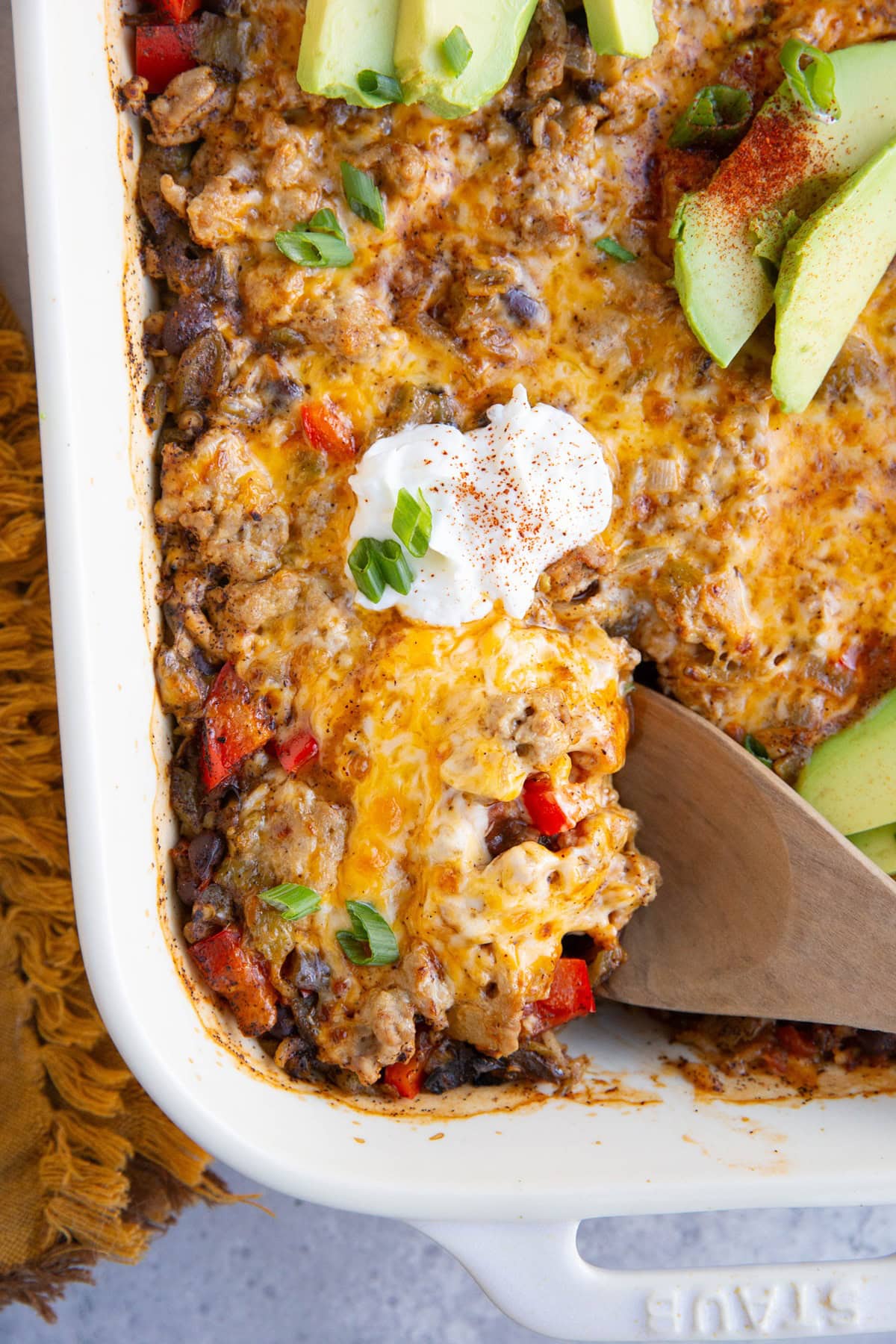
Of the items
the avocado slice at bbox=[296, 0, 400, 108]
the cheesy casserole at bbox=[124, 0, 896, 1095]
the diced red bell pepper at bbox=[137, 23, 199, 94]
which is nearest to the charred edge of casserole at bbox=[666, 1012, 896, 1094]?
the cheesy casserole at bbox=[124, 0, 896, 1095]

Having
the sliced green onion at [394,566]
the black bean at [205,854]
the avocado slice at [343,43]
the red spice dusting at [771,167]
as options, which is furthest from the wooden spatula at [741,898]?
the avocado slice at [343,43]

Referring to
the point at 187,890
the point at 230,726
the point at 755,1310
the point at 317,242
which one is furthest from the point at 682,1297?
the point at 317,242

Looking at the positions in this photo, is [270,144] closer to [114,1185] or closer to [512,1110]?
[512,1110]

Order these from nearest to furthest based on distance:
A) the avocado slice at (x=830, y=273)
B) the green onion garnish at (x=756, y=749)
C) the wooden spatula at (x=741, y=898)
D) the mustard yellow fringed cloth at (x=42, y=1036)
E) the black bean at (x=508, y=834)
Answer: the avocado slice at (x=830, y=273) < the black bean at (x=508, y=834) < the wooden spatula at (x=741, y=898) < the green onion garnish at (x=756, y=749) < the mustard yellow fringed cloth at (x=42, y=1036)

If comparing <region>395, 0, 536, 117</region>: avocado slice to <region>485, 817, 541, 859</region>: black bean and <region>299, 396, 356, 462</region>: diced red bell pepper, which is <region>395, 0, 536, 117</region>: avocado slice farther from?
<region>485, 817, 541, 859</region>: black bean

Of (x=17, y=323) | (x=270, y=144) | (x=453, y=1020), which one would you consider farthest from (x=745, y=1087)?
(x=17, y=323)

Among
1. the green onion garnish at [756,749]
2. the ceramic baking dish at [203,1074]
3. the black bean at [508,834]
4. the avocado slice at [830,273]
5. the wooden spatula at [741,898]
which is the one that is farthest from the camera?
the green onion garnish at [756,749]

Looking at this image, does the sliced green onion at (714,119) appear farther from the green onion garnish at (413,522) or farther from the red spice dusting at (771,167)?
the green onion garnish at (413,522)
